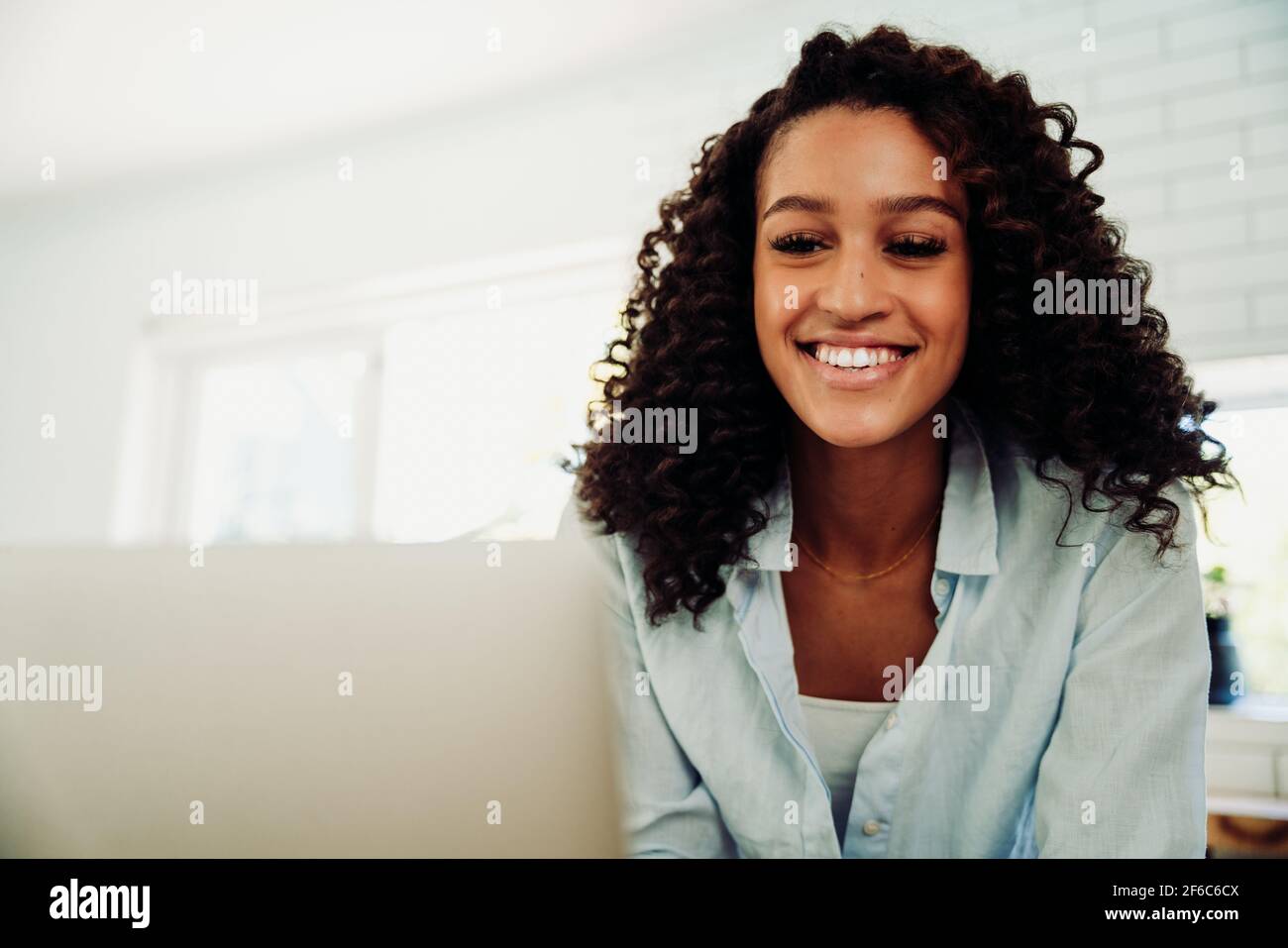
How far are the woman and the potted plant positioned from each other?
0.78 meters

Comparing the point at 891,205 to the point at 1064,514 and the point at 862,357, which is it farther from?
the point at 1064,514

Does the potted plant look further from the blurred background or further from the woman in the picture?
the woman

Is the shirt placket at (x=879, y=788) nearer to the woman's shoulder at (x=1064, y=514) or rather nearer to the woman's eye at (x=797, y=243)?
the woman's shoulder at (x=1064, y=514)

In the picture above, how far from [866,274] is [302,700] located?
62 centimetres

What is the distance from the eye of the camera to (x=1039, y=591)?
78 cm

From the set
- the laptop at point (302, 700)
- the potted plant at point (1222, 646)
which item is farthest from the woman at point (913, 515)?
the potted plant at point (1222, 646)

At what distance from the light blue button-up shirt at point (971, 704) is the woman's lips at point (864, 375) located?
12cm

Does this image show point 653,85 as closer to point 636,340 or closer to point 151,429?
point 636,340

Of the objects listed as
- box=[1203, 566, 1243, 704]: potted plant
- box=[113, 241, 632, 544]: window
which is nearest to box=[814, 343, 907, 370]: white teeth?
→ box=[1203, 566, 1243, 704]: potted plant

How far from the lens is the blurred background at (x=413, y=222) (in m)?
1.73

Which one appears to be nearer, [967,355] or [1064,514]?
[1064,514]

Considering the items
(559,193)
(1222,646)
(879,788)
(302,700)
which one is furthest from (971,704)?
(559,193)

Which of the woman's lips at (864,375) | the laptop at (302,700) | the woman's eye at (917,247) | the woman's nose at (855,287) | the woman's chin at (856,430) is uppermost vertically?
the woman's eye at (917,247)

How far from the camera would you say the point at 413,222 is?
266cm
